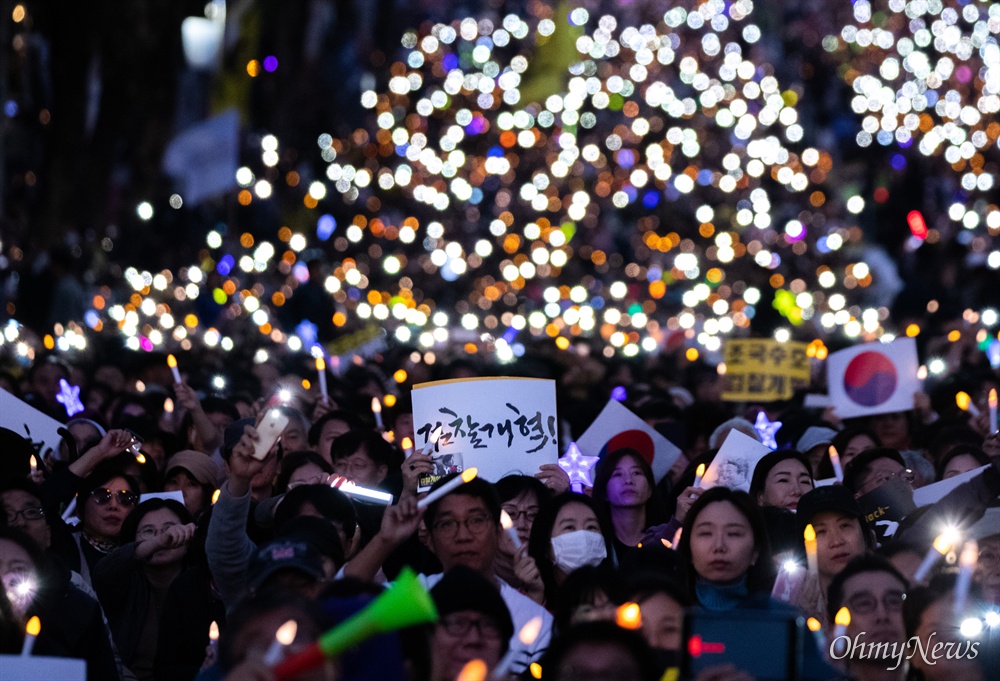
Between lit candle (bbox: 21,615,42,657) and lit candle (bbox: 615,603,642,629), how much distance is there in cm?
174

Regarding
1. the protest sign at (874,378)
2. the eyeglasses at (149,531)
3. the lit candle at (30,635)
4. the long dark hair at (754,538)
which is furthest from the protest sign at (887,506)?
the lit candle at (30,635)

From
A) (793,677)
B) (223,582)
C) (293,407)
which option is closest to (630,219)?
(293,407)

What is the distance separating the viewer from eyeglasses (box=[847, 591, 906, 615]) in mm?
5945

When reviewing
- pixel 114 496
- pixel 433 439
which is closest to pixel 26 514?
pixel 114 496

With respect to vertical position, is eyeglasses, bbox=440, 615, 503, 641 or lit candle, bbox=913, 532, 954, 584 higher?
lit candle, bbox=913, 532, 954, 584

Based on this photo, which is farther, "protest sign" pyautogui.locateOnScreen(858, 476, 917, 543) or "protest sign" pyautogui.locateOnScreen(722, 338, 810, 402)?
"protest sign" pyautogui.locateOnScreen(722, 338, 810, 402)

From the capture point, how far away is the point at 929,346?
15508 mm

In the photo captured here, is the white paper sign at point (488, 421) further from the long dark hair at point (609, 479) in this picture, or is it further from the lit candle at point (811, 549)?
the lit candle at point (811, 549)

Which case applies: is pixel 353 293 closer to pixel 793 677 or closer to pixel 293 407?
pixel 293 407

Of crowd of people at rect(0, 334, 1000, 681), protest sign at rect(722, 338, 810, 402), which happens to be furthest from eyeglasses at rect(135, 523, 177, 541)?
protest sign at rect(722, 338, 810, 402)

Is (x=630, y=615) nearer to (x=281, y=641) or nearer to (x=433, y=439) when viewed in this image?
(x=281, y=641)

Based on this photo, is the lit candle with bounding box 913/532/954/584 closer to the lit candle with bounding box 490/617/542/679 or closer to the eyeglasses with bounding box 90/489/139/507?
the lit candle with bounding box 490/617/542/679

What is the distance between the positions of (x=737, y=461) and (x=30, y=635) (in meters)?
4.06

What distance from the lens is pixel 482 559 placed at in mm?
6781
